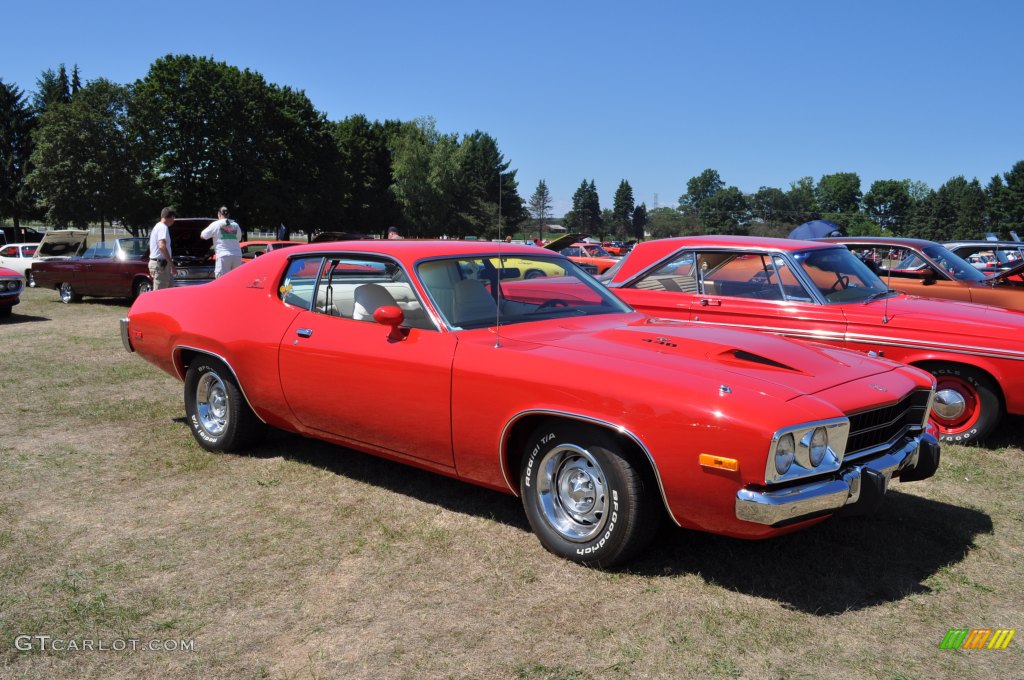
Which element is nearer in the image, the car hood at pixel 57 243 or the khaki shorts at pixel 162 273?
the khaki shorts at pixel 162 273

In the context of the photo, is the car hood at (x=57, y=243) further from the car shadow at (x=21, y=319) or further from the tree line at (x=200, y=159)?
the tree line at (x=200, y=159)

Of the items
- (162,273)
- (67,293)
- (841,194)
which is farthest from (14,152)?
(841,194)

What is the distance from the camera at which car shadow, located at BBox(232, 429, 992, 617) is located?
3.50 metres

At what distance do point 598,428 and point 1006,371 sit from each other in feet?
12.4

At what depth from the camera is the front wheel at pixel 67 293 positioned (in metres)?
16.0

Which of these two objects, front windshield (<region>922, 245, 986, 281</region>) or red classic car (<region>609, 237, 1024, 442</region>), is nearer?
red classic car (<region>609, 237, 1024, 442</region>)

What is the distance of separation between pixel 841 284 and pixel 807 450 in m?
3.75

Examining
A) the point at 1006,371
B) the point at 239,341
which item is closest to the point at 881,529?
the point at 1006,371

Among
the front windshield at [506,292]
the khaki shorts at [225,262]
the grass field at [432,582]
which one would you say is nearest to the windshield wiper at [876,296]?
the grass field at [432,582]

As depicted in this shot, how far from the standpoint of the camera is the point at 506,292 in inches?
178

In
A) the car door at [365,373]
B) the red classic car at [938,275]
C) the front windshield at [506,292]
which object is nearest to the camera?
the car door at [365,373]

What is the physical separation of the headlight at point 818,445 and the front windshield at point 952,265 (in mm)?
6292

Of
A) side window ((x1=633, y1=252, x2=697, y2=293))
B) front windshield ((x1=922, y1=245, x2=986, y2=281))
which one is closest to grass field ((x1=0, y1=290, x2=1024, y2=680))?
side window ((x1=633, y1=252, x2=697, y2=293))

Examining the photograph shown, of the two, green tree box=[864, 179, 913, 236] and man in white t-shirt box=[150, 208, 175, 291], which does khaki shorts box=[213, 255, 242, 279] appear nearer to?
man in white t-shirt box=[150, 208, 175, 291]
